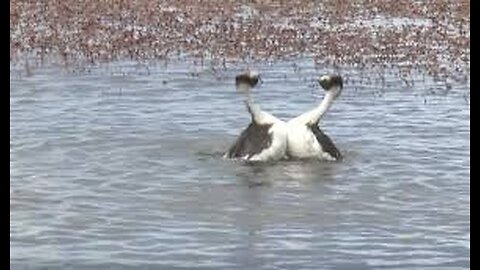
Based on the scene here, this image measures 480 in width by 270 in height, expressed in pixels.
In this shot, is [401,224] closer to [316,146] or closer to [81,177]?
[316,146]

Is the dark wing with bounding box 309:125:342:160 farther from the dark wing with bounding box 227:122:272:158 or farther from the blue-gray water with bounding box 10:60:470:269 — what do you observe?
the dark wing with bounding box 227:122:272:158

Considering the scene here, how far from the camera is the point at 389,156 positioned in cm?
1631

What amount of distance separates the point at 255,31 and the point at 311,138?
1416 centimetres

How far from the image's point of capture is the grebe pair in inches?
617

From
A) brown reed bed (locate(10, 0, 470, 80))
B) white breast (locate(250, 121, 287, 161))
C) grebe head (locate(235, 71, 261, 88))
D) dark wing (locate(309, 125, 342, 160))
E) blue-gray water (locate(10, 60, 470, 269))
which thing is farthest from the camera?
brown reed bed (locate(10, 0, 470, 80))

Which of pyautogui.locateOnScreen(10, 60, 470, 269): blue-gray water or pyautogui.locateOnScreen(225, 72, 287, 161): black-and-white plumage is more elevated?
pyautogui.locateOnScreen(225, 72, 287, 161): black-and-white plumage

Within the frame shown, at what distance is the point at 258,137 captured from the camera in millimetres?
15812

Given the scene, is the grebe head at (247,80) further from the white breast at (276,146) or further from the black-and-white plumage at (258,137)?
the white breast at (276,146)

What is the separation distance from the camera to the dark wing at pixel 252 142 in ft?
51.5

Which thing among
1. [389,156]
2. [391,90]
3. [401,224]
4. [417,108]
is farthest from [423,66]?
[401,224]

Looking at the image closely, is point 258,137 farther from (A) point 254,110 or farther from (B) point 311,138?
(B) point 311,138

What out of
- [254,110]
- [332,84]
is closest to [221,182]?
[254,110]

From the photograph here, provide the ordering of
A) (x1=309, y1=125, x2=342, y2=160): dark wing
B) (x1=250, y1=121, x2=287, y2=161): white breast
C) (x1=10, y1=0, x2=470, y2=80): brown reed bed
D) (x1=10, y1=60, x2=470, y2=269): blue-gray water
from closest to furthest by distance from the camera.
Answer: (x1=10, y1=60, x2=470, y2=269): blue-gray water → (x1=250, y1=121, x2=287, y2=161): white breast → (x1=309, y1=125, x2=342, y2=160): dark wing → (x1=10, y1=0, x2=470, y2=80): brown reed bed

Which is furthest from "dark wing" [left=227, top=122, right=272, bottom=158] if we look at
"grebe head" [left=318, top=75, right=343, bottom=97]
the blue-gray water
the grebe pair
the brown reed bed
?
the brown reed bed
